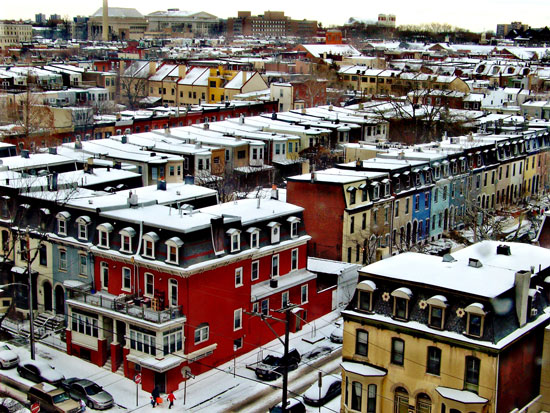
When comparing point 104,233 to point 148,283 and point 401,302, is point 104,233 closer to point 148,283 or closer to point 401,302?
point 148,283

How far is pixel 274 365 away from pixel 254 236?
6.63 metres

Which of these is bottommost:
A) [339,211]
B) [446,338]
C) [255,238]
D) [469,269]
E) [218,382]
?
[218,382]

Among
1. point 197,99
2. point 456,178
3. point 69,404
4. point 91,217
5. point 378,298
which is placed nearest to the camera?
point 378,298

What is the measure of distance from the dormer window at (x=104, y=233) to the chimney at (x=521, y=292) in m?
19.3

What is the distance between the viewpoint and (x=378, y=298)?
98.8 feet

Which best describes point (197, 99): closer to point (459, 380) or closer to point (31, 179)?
point (31, 179)

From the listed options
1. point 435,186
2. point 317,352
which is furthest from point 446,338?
point 435,186

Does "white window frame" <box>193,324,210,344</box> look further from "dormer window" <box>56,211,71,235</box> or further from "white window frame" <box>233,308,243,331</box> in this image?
"dormer window" <box>56,211,71,235</box>

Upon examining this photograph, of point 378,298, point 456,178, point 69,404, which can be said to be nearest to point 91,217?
point 69,404

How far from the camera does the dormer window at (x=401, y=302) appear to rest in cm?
2909

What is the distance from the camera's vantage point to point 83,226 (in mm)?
39844

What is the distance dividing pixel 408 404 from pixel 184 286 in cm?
1161

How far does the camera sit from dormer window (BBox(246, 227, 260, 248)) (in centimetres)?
3928

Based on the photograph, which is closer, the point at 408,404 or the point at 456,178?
the point at 408,404
